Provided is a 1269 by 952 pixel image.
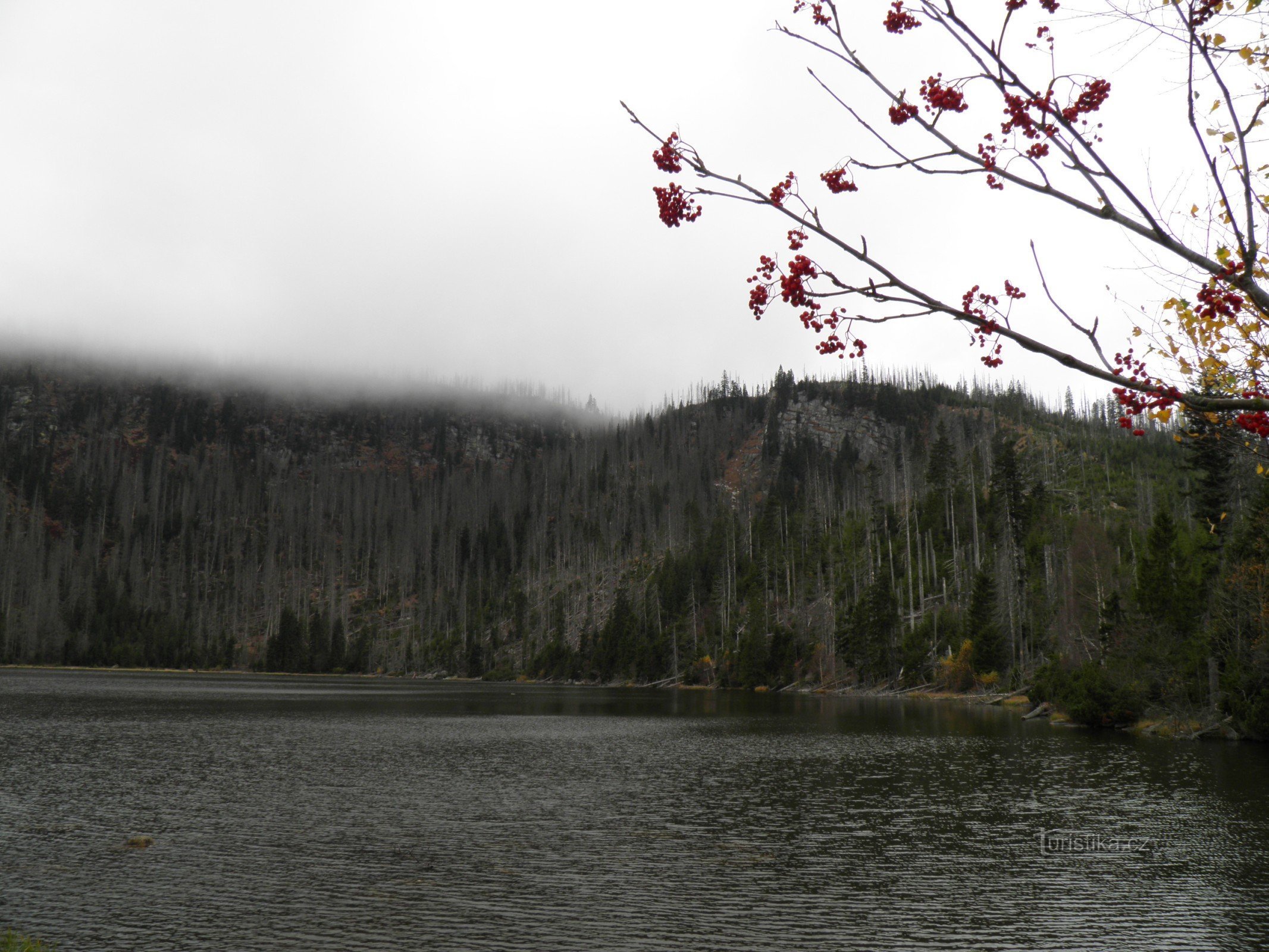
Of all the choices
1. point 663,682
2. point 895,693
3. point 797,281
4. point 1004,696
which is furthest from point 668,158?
point 663,682

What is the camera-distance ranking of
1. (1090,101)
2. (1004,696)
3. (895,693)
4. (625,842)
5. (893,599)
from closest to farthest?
1. (1090,101)
2. (625,842)
3. (1004,696)
4. (895,693)
5. (893,599)

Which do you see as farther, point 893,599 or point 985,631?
point 893,599

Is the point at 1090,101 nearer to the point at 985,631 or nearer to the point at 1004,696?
the point at 1004,696

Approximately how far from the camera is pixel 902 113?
709 cm

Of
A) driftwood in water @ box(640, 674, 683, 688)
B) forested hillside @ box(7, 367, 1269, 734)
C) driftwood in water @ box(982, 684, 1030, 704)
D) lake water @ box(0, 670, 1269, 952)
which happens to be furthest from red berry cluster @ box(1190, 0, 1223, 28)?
driftwood in water @ box(640, 674, 683, 688)

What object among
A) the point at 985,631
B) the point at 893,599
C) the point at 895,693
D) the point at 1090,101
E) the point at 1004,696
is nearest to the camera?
the point at 1090,101

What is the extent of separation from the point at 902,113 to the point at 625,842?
2203 centimetres

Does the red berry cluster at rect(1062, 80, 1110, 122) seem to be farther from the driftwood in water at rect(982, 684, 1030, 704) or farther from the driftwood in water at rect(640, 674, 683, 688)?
the driftwood in water at rect(640, 674, 683, 688)

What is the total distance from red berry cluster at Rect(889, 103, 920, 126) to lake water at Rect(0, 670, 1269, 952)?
14.7m

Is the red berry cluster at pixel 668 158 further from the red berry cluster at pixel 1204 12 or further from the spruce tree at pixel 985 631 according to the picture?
the spruce tree at pixel 985 631

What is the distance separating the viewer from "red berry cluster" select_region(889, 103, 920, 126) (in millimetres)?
6980

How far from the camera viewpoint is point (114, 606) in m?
179

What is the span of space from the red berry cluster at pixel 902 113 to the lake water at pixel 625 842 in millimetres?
14655

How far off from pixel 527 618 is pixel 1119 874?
6374 inches
